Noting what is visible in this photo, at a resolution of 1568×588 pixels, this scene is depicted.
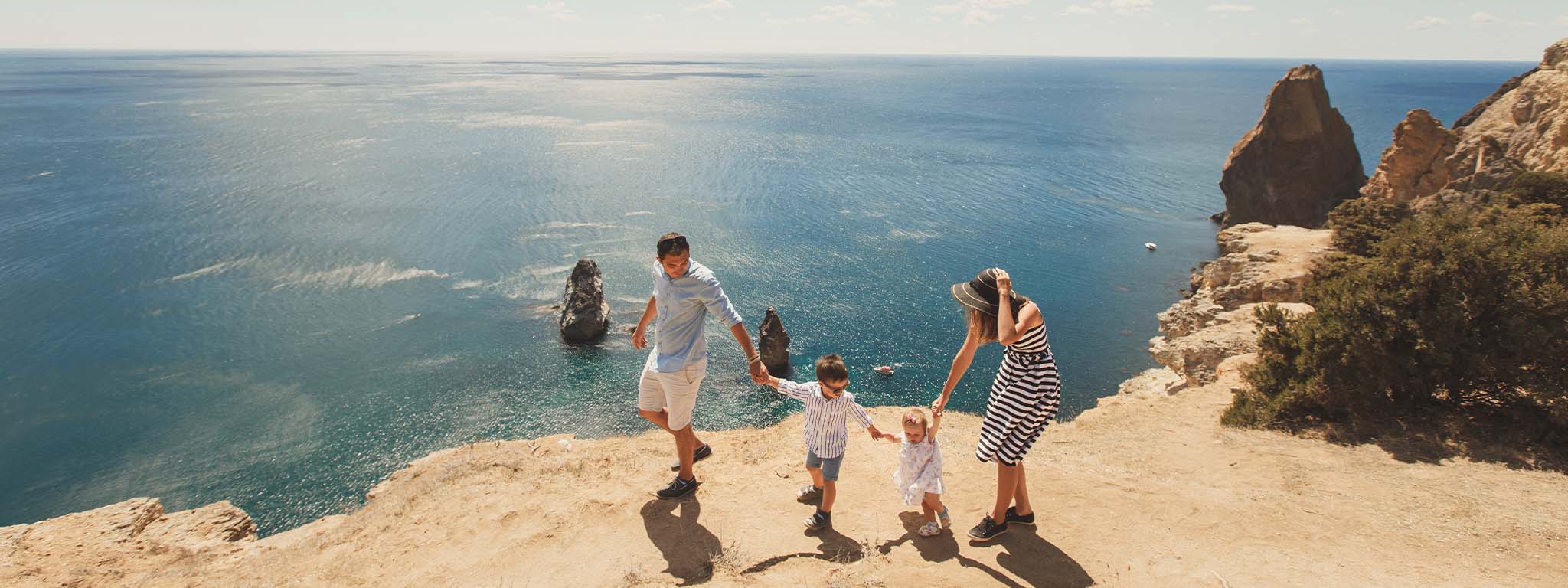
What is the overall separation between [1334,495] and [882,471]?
5864 mm

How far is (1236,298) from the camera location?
85.5 feet

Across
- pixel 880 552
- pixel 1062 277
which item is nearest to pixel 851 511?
pixel 880 552

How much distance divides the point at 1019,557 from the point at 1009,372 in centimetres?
195

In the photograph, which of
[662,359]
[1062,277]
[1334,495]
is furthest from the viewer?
[1062,277]

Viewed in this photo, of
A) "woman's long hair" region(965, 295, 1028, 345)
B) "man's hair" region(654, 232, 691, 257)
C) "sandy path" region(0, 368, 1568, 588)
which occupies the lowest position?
"sandy path" region(0, 368, 1568, 588)

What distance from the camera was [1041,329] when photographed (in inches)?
255

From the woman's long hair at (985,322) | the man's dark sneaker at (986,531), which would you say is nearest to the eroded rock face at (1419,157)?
the man's dark sneaker at (986,531)

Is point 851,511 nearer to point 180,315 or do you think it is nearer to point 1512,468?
point 1512,468

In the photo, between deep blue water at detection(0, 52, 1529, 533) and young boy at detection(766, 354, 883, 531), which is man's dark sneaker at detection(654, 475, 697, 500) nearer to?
young boy at detection(766, 354, 883, 531)

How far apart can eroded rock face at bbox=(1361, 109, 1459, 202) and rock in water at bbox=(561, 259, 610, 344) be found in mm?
40449

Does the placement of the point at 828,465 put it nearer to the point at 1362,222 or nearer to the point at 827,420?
the point at 827,420

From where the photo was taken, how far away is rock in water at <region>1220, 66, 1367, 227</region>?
4862 cm

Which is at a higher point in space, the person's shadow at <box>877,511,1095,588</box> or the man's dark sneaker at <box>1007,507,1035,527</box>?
the man's dark sneaker at <box>1007,507,1035,527</box>

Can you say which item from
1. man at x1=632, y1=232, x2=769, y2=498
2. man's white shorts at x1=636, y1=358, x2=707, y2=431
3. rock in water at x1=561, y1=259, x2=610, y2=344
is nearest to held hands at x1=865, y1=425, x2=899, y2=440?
man at x1=632, y1=232, x2=769, y2=498
